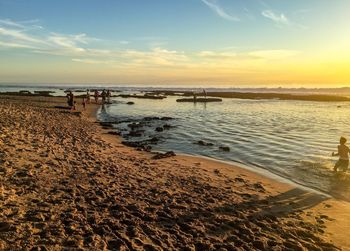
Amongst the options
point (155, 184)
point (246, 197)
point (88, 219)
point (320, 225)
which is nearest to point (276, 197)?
point (246, 197)

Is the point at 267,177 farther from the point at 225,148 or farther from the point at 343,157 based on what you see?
the point at 225,148

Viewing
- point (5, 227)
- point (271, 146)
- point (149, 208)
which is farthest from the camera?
point (271, 146)

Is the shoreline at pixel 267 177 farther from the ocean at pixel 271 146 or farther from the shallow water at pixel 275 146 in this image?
the shallow water at pixel 275 146

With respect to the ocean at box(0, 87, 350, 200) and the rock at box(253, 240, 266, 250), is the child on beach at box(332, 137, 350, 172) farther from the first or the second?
the rock at box(253, 240, 266, 250)

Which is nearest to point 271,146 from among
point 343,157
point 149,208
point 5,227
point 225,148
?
point 225,148

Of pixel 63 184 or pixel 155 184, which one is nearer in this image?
pixel 63 184

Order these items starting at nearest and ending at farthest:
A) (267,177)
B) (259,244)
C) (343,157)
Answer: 1. (259,244)
2. (267,177)
3. (343,157)

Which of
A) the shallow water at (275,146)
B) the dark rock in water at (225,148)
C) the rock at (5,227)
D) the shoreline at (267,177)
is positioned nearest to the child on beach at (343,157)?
the shallow water at (275,146)

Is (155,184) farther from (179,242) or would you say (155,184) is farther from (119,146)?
(119,146)

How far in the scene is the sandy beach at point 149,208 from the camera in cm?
669

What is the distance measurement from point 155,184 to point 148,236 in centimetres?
397

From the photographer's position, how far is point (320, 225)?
328 inches

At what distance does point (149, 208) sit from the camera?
27.9ft

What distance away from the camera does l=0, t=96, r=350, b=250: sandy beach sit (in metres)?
6.69
